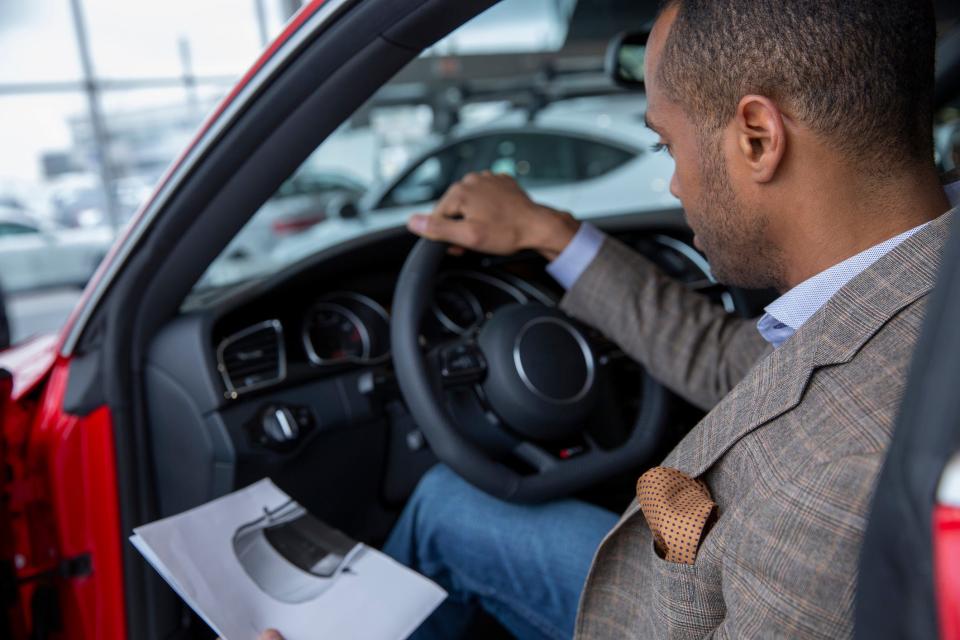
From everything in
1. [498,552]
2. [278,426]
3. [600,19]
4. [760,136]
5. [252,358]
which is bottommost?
[498,552]

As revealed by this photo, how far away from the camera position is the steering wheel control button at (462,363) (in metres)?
1.43

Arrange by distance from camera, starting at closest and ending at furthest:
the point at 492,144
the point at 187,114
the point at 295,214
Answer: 1. the point at 492,144
2. the point at 295,214
3. the point at 187,114

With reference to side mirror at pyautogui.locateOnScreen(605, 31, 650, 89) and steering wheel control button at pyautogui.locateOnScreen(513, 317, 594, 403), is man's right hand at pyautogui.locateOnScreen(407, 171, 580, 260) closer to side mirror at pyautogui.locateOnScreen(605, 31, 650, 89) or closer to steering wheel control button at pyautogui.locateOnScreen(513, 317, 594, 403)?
steering wheel control button at pyautogui.locateOnScreen(513, 317, 594, 403)

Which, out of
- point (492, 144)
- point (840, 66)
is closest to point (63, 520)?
point (840, 66)

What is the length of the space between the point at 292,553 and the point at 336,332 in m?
0.49

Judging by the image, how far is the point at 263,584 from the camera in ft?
3.96

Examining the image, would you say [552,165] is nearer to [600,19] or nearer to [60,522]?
[60,522]

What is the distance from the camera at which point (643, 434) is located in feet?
5.05

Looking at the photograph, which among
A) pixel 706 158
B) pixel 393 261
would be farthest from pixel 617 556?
pixel 393 261

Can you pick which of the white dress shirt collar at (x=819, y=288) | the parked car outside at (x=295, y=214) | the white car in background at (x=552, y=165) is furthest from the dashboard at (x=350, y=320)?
the white car in background at (x=552, y=165)

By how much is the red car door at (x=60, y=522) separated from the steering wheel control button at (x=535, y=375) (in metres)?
0.66

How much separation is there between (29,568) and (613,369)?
43.9 inches

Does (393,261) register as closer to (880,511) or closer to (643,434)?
(643,434)

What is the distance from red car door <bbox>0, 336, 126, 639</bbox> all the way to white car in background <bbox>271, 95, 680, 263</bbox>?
11.8 ft
